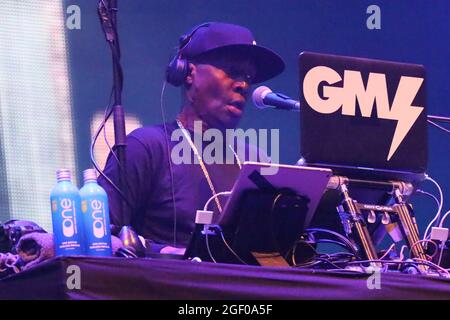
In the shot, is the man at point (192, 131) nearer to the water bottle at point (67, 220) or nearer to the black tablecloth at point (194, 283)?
the water bottle at point (67, 220)

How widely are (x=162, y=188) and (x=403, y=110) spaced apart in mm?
700

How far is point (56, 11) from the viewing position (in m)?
2.89

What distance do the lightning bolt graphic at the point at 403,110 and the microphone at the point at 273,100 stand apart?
0.67 ft

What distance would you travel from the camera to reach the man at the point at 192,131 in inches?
91.0

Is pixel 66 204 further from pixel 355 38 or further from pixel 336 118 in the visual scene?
pixel 355 38

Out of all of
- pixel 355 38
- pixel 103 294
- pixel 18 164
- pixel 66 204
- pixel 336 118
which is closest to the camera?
pixel 103 294

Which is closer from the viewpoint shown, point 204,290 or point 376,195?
point 204,290

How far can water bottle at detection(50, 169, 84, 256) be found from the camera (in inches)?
63.9

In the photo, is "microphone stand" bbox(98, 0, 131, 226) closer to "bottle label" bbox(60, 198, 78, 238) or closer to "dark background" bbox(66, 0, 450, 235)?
"bottle label" bbox(60, 198, 78, 238)

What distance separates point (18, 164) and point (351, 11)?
115cm

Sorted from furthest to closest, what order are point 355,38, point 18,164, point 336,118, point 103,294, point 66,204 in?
1. point 355,38
2. point 18,164
3. point 336,118
4. point 66,204
5. point 103,294

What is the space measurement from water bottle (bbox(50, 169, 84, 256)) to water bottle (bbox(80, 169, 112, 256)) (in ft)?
0.04

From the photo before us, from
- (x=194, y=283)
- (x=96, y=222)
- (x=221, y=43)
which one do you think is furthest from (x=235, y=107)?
(x=194, y=283)
